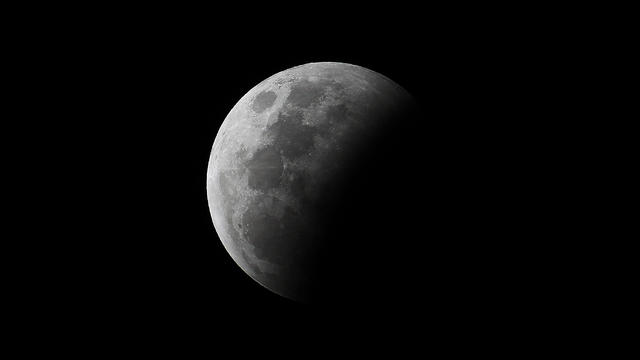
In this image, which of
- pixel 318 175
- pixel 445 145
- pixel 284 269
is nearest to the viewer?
pixel 318 175

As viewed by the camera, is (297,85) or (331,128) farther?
(297,85)

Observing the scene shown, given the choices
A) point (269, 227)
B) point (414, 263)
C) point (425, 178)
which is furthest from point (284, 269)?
point (425, 178)

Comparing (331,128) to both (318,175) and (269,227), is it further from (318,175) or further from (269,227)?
(269,227)

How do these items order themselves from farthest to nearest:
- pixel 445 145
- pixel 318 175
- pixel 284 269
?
pixel 445 145 < pixel 284 269 < pixel 318 175

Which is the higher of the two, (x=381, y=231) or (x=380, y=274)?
(x=381, y=231)

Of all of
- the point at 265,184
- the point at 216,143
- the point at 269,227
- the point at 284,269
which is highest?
the point at 216,143

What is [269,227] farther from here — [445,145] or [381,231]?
[445,145]
